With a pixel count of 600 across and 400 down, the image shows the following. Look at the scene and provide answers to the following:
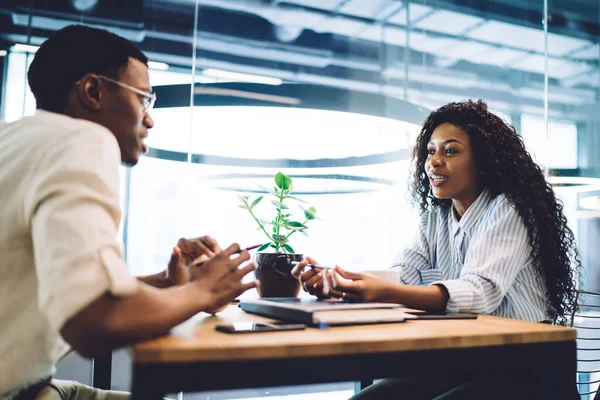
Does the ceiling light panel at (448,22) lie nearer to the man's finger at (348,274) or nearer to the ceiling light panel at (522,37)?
the ceiling light panel at (522,37)

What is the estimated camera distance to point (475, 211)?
66.6 inches

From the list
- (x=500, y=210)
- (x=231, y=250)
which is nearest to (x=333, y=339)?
(x=231, y=250)

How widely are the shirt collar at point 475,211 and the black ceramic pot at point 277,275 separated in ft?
2.02

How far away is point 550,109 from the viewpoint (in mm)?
3938

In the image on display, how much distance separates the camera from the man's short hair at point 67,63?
1.07 m

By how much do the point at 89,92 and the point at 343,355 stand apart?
75 cm

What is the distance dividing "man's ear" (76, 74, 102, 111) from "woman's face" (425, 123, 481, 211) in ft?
3.81

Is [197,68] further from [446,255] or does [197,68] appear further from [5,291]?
[5,291]

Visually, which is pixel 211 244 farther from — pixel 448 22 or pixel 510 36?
pixel 510 36

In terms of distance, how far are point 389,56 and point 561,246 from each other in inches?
101

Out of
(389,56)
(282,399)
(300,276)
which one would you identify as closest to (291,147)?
(389,56)

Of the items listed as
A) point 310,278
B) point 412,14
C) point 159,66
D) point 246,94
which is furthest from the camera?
point 412,14

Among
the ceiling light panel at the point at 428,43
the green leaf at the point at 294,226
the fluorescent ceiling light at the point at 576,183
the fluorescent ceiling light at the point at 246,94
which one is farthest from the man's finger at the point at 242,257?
the fluorescent ceiling light at the point at 576,183

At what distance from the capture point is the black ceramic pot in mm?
1477
